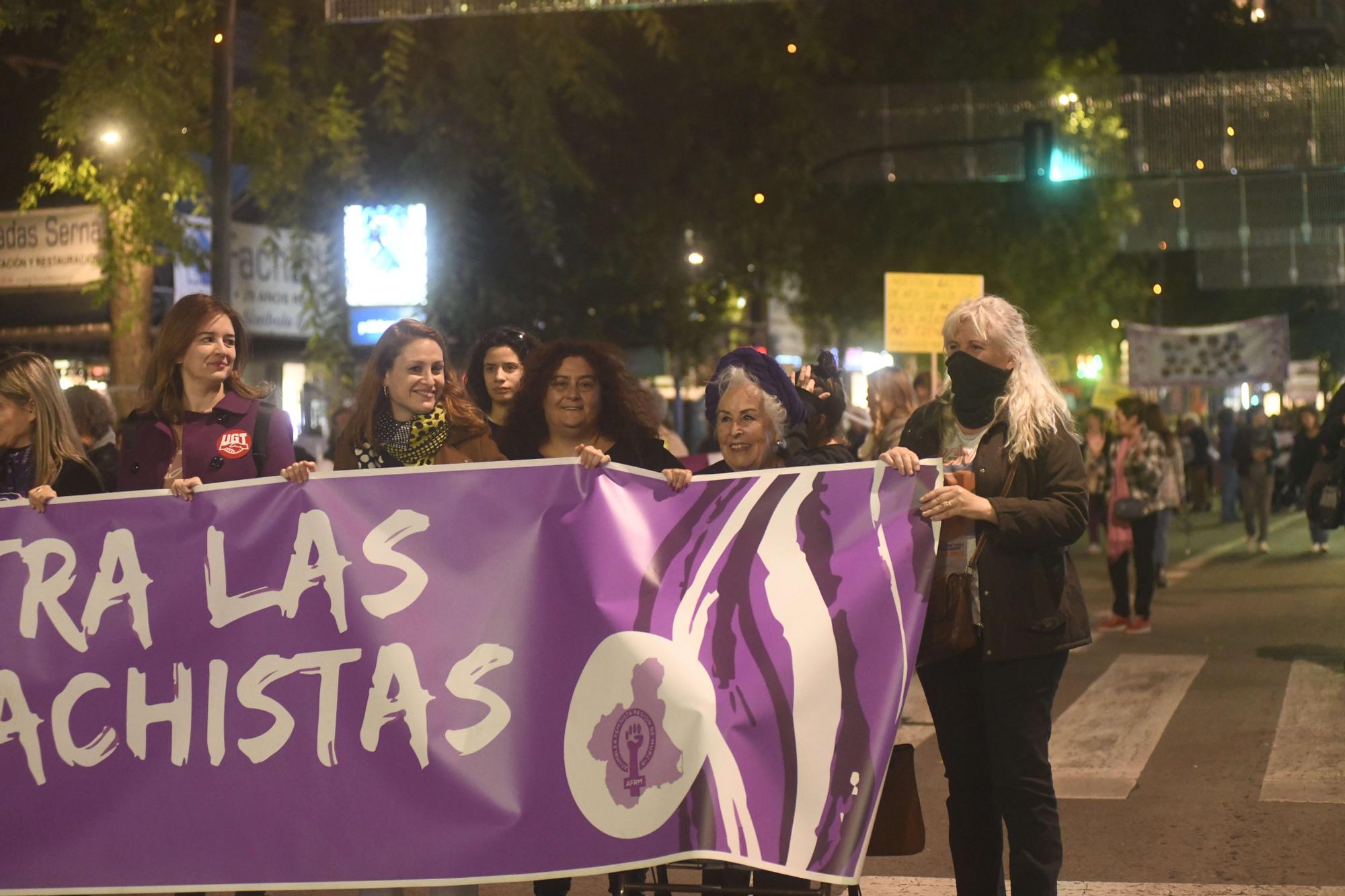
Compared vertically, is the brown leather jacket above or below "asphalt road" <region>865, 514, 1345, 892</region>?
above

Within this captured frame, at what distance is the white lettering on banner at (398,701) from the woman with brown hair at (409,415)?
2.75 ft

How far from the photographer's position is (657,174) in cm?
2161

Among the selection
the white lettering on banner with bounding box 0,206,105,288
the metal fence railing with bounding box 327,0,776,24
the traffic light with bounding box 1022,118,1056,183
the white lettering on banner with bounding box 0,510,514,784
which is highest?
the traffic light with bounding box 1022,118,1056,183

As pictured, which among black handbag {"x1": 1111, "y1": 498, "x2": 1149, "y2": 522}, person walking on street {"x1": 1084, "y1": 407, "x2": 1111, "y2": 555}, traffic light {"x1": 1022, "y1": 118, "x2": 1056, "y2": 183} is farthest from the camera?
traffic light {"x1": 1022, "y1": 118, "x2": 1056, "y2": 183}

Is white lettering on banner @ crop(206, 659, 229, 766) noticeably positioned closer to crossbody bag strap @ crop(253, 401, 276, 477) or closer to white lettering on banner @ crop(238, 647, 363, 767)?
white lettering on banner @ crop(238, 647, 363, 767)

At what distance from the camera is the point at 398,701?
454cm

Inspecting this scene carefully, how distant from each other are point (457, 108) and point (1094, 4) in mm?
33432

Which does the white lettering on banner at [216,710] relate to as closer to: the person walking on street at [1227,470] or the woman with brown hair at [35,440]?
the woman with brown hair at [35,440]

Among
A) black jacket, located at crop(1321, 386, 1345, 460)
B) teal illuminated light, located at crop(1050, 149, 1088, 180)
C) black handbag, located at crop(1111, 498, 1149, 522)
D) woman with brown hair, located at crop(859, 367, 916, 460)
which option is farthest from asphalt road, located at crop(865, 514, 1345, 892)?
teal illuminated light, located at crop(1050, 149, 1088, 180)

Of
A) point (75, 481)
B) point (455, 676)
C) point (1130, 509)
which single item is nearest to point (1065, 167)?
point (1130, 509)

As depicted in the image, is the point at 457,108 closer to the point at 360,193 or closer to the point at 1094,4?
the point at 360,193

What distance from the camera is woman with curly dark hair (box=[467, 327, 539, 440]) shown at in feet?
20.7

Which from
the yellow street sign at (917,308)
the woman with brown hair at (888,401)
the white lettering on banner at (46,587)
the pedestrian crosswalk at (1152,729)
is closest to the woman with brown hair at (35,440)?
the white lettering on banner at (46,587)

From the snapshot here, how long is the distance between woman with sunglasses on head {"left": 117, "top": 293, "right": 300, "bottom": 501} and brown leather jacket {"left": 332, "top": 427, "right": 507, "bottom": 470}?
18 cm
